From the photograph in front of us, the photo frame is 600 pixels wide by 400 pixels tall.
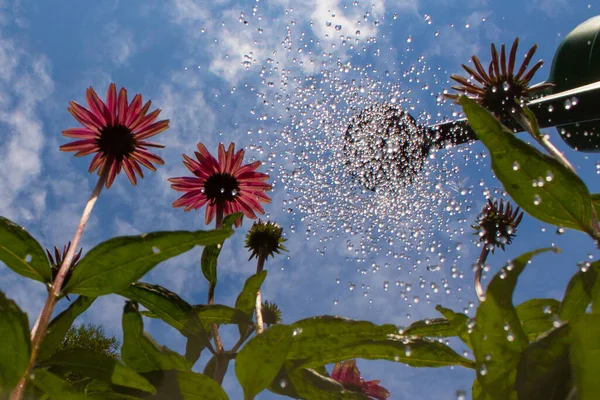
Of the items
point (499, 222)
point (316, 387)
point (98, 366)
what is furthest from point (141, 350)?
point (499, 222)

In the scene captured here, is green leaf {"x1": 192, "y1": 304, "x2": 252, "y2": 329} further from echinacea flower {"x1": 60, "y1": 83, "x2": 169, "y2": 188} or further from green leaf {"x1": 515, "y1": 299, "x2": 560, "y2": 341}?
echinacea flower {"x1": 60, "y1": 83, "x2": 169, "y2": 188}

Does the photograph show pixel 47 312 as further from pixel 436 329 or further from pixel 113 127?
pixel 113 127

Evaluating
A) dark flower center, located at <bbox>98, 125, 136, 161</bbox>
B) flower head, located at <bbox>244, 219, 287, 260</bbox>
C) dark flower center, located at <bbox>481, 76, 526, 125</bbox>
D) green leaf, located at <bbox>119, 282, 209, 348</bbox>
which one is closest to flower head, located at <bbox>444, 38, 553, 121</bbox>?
dark flower center, located at <bbox>481, 76, 526, 125</bbox>

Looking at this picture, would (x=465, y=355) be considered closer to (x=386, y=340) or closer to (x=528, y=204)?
(x=386, y=340)

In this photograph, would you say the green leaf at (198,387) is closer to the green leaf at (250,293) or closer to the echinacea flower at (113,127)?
the green leaf at (250,293)

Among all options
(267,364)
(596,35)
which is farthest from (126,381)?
(596,35)
